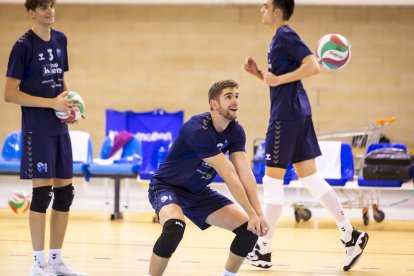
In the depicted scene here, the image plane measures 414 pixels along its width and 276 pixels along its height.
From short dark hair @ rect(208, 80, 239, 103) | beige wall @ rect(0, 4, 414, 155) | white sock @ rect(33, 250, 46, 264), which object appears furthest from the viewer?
beige wall @ rect(0, 4, 414, 155)

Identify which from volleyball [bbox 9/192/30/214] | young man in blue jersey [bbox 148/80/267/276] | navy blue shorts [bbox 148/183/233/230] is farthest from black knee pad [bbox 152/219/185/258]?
volleyball [bbox 9/192/30/214]

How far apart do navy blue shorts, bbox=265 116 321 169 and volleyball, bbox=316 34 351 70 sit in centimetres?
51

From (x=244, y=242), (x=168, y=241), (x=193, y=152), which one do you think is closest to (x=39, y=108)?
(x=193, y=152)

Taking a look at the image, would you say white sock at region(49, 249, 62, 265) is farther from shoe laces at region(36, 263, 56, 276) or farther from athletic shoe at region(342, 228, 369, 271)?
athletic shoe at region(342, 228, 369, 271)

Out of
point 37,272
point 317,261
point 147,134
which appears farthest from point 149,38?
point 37,272

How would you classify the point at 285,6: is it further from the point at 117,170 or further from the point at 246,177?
the point at 117,170

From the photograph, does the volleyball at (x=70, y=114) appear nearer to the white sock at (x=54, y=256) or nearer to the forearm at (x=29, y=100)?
the forearm at (x=29, y=100)

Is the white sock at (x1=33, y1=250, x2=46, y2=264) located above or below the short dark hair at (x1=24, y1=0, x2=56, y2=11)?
below

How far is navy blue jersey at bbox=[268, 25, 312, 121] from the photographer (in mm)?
5414

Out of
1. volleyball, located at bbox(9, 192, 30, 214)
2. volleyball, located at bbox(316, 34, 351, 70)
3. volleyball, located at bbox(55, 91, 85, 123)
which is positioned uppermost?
volleyball, located at bbox(316, 34, 351, 70)

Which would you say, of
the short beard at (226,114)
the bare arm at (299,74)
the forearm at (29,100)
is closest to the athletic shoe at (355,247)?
the bare arm at (299,74)

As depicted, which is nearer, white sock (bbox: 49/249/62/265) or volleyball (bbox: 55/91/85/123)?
volleyball (bbox: 55/91/85/123)

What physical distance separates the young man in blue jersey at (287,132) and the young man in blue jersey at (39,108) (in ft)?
4.42

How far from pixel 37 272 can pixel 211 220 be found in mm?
1113
